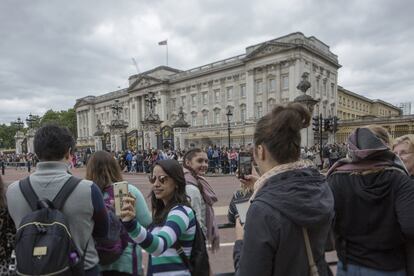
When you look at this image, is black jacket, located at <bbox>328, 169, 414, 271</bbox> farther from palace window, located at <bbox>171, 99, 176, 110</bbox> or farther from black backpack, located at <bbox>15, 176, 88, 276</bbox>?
palace window, located at <bbox>171, 99, 176, 110</bbox>

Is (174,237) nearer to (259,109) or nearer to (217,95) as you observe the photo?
(259,109)

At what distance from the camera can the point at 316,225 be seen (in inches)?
60.6

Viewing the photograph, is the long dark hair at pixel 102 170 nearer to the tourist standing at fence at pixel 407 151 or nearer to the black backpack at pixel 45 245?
the black backpack at pixel 45 245

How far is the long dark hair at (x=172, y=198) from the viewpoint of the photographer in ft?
8.10

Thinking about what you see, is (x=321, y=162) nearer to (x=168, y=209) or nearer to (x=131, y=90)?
(x=168, y=209)

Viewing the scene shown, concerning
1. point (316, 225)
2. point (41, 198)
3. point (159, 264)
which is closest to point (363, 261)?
point (316, 225)

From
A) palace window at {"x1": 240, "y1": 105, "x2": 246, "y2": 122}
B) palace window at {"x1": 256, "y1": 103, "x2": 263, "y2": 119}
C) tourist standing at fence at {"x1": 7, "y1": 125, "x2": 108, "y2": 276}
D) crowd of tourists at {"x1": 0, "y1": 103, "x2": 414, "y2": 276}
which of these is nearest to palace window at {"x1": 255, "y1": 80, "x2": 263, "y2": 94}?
palace window at {"x1": 256, "y1": 103, "x2": 263, "y2": 119}

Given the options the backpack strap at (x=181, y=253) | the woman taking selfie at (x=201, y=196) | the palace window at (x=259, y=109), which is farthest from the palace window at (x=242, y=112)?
the backpack strap at (x=181, y=253)

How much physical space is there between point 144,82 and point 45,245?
70522 mm

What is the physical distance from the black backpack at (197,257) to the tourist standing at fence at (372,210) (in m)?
0.95

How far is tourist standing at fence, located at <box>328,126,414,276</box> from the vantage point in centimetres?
211

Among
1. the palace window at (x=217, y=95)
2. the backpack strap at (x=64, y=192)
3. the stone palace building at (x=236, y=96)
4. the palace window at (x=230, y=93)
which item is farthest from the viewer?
the palace window at (x=217, y=95)

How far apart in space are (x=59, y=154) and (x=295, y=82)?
4881cm

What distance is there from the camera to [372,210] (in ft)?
7.06
